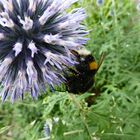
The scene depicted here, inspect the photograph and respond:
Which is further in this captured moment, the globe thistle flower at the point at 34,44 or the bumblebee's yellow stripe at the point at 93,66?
the bumblebee's yellow stripe at the point at 93,66

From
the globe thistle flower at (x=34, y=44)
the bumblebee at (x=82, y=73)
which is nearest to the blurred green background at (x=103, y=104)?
the bumblebee at (x=82, y=73)

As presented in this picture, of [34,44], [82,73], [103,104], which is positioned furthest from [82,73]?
[103,104]

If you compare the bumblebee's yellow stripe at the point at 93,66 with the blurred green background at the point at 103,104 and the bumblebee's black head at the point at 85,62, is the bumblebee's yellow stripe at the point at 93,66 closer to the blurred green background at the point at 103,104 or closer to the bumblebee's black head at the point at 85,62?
the bumblebee's black head at the point at 85,62

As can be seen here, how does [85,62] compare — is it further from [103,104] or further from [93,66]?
[103,104]

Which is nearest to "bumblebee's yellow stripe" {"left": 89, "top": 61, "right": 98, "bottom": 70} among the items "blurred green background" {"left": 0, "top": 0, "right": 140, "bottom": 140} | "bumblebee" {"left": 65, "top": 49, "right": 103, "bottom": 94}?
"bumblebee" {"left": 65, "top": 49, "right": 103, "bottom": 94}

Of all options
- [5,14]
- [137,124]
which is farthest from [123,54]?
[5,14]

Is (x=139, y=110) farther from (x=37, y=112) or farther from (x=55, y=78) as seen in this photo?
(x=37, y=112)
